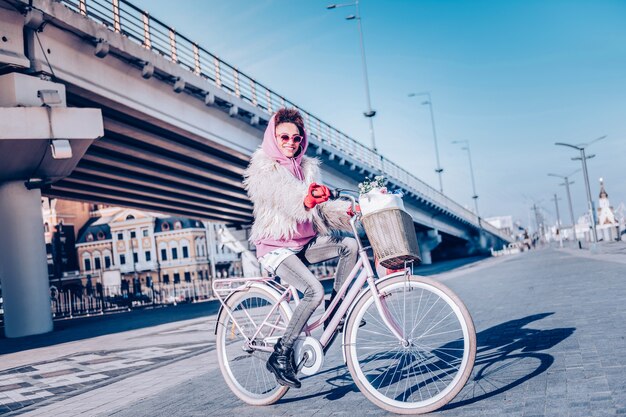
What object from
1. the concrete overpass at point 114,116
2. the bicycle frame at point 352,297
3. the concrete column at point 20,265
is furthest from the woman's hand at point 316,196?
the concrete column at point 20,265

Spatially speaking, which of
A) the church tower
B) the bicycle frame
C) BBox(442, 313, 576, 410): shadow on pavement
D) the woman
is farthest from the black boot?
the church tower

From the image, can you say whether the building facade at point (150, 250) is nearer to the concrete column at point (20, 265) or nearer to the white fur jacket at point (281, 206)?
the concrete column at point (20, 265)

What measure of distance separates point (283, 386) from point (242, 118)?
68.2ft

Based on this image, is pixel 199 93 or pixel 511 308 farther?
pixel 199 93

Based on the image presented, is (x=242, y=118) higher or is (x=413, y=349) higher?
(x=242, y=118)

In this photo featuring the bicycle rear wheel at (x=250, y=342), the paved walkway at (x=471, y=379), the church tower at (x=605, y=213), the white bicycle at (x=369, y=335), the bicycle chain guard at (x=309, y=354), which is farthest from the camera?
the church tower at (x=605, y=213)

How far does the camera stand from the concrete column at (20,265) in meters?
18.7

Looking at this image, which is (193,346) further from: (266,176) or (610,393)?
(610,393)

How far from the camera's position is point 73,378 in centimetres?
759

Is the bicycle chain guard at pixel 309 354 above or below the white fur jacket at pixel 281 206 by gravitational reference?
below

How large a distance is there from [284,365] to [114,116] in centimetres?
1686

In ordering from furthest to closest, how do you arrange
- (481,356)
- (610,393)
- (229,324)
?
(481,356) → (229,324) → (610,393)

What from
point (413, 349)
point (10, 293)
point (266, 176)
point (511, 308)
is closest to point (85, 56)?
point (10, 293)

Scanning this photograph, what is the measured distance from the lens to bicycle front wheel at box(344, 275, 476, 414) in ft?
11.9
